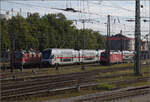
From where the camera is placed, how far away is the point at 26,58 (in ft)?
126

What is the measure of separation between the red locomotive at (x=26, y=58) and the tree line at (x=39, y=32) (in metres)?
9.69

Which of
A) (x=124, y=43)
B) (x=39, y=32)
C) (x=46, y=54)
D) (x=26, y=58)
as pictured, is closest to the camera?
(x=26, y=58)

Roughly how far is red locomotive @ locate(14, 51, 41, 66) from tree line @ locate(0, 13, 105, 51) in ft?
31.8

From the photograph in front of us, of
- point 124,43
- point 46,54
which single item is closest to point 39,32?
point 46,54

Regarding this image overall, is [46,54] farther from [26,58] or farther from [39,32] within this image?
[39,32]

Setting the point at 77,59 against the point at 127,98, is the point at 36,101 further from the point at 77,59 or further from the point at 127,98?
the point at 77,59

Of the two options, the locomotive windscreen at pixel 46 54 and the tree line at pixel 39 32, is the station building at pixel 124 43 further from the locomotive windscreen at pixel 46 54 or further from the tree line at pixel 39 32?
the locomotive windscreen at pixel 46 54

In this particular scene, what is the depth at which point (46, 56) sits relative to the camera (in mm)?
38469

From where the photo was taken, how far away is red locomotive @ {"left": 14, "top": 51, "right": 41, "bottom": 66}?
3778cm

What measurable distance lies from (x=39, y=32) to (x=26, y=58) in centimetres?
2171

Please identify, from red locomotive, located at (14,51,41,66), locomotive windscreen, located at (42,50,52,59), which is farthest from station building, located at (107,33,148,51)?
locomotive windscreen, located at (42,50,52,59)

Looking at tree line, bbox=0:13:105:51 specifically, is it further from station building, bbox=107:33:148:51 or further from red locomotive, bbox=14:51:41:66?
station building, bbox=107:33:148:51

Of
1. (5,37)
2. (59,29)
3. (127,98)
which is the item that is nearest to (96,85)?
(127,98)

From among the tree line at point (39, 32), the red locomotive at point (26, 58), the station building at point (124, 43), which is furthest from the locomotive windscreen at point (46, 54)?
the station building at point (124, 43)
